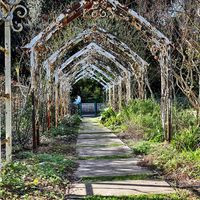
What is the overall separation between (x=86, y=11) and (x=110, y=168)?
11.8ft

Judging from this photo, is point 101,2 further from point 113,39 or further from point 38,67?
point 113,39

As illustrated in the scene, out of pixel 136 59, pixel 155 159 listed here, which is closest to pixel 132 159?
pixel 155 159

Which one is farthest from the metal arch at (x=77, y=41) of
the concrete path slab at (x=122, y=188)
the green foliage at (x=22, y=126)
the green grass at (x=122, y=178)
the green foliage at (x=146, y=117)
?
the concrete path slab at (x=122, y=188)

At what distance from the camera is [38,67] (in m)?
10.2

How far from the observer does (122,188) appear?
5.74 meters

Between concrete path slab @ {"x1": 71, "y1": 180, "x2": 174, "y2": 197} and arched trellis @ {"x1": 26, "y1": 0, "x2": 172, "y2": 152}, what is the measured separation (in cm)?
367

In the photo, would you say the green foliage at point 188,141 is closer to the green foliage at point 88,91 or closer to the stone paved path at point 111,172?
the stone paved path at point 111,172

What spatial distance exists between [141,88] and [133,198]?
11.6 meters

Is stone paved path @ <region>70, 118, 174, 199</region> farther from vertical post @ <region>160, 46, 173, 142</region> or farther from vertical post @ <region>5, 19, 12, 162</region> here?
vertical post @ <region>5, 19, 12, 162</region>

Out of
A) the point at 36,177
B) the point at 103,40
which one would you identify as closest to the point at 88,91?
the point at 103,40

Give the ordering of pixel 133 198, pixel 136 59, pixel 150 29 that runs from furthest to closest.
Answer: pixel 136 59 → pixel 150 29 → pixel 133 198

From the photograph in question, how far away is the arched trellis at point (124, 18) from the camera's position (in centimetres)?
939

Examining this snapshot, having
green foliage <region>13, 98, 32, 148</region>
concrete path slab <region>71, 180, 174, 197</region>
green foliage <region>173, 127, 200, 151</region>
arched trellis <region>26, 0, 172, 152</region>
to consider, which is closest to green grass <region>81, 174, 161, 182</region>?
concrete path slab <region>71, 180, 174, 197</region>

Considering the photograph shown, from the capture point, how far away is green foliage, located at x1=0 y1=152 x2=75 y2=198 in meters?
5.34
